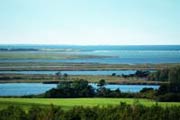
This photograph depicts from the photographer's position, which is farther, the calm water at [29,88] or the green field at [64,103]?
the calm water at [29,88]

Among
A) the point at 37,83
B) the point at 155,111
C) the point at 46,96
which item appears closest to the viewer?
the point at 155,111

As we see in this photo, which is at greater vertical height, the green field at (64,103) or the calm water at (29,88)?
the green field at (64,103)

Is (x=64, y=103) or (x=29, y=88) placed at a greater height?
(x=64, y=103)

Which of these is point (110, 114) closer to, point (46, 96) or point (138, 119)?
point (138, 119)

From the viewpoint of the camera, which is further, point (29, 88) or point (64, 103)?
point (29, 88)

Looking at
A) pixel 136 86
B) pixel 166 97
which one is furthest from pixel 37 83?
pixel 166 97

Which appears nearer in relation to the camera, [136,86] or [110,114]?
[110,114]

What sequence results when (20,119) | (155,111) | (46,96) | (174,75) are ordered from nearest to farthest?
(20,119) < (155,111) < (46,96) < (174,75)

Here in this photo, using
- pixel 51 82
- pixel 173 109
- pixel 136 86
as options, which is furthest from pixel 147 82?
pixel 173 109

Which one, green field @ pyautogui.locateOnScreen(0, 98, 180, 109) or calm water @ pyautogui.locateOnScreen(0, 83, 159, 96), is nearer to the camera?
green field @ pyautogui.locateOnScreen(0, 98, 180, 109)

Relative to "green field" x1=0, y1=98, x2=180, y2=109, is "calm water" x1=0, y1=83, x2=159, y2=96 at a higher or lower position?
lower
